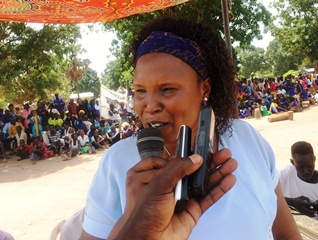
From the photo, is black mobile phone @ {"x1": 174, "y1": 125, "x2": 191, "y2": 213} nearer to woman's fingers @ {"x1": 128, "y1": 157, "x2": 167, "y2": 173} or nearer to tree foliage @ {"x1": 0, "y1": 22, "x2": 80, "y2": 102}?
woman's fingers @ {"x1": 128, "y1": 157, "x2": 167, "y2": 173}

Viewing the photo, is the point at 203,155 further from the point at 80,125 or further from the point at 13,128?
the point at 80,125

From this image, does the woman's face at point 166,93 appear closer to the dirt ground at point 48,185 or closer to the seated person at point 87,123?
the dirt ground at point 48,185

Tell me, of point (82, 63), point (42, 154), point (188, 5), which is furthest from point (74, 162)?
point (82, 63)

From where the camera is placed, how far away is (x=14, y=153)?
41.0ft

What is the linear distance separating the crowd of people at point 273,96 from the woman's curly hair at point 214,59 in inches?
561

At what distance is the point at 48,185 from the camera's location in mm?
8047

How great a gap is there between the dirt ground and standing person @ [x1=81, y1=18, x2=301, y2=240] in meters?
4.27

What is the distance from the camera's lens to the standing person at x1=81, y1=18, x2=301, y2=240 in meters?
1.15

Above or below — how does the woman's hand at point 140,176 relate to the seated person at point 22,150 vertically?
above

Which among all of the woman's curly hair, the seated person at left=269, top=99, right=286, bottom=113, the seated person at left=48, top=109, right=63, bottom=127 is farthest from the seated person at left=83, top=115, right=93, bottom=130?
the woman's curly hair

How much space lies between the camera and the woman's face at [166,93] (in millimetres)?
1229

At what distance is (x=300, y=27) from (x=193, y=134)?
2219cm

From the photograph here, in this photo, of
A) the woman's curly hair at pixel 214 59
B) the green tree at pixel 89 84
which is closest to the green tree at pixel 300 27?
the woman's curly hair at pixel 214 59

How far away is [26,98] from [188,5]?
20.4 metres
